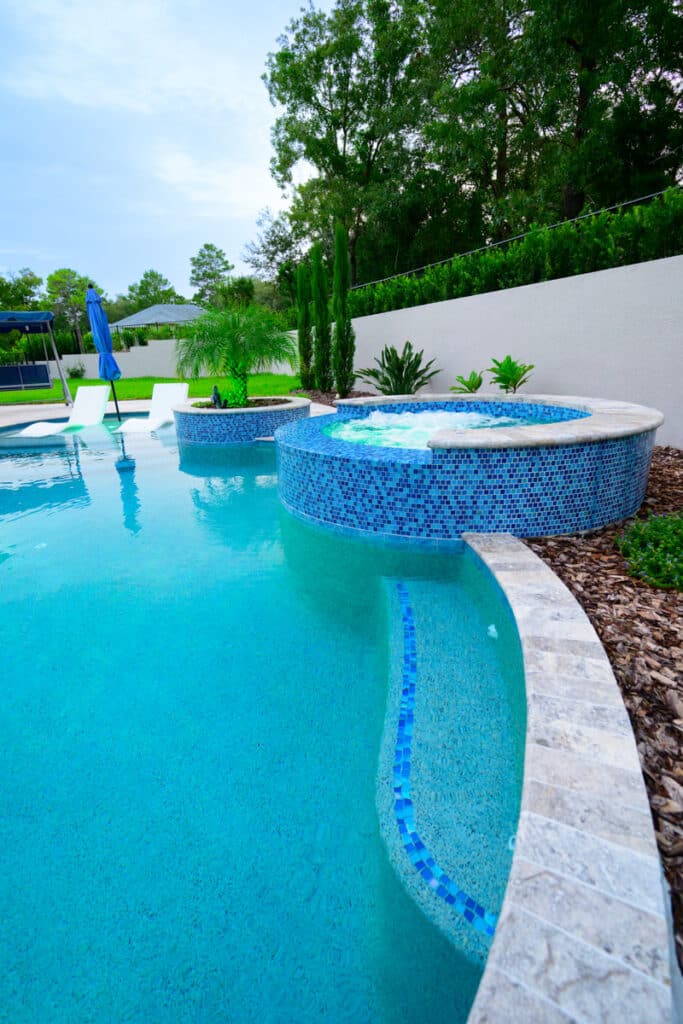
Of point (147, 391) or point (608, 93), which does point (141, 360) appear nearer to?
point (147, 391)

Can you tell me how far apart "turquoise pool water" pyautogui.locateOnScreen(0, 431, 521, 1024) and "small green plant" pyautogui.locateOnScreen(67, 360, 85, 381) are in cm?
2674

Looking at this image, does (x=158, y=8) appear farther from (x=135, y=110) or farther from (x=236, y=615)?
(x=236, y=615)

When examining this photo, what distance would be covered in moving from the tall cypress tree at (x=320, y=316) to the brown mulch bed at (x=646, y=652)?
34.8 ft

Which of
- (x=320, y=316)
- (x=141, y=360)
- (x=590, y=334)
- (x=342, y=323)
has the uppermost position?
(x=320, y=316)

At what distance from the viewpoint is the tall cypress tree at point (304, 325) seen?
47.5 feet

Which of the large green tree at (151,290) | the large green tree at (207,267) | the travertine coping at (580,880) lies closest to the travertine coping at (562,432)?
→ the travertine coping at (580,880)

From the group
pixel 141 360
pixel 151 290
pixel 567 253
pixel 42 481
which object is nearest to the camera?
pixel 42 481

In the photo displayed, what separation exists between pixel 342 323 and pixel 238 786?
12.0 m

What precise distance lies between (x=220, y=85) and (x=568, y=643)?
2477cm

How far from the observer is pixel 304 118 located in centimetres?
2361

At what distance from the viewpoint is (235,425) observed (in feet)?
32.9

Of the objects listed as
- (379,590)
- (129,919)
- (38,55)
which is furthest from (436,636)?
(38,55)

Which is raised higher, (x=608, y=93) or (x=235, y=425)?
(x=608, y=93)

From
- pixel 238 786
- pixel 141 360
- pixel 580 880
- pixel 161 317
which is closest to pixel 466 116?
pixel 238 786
